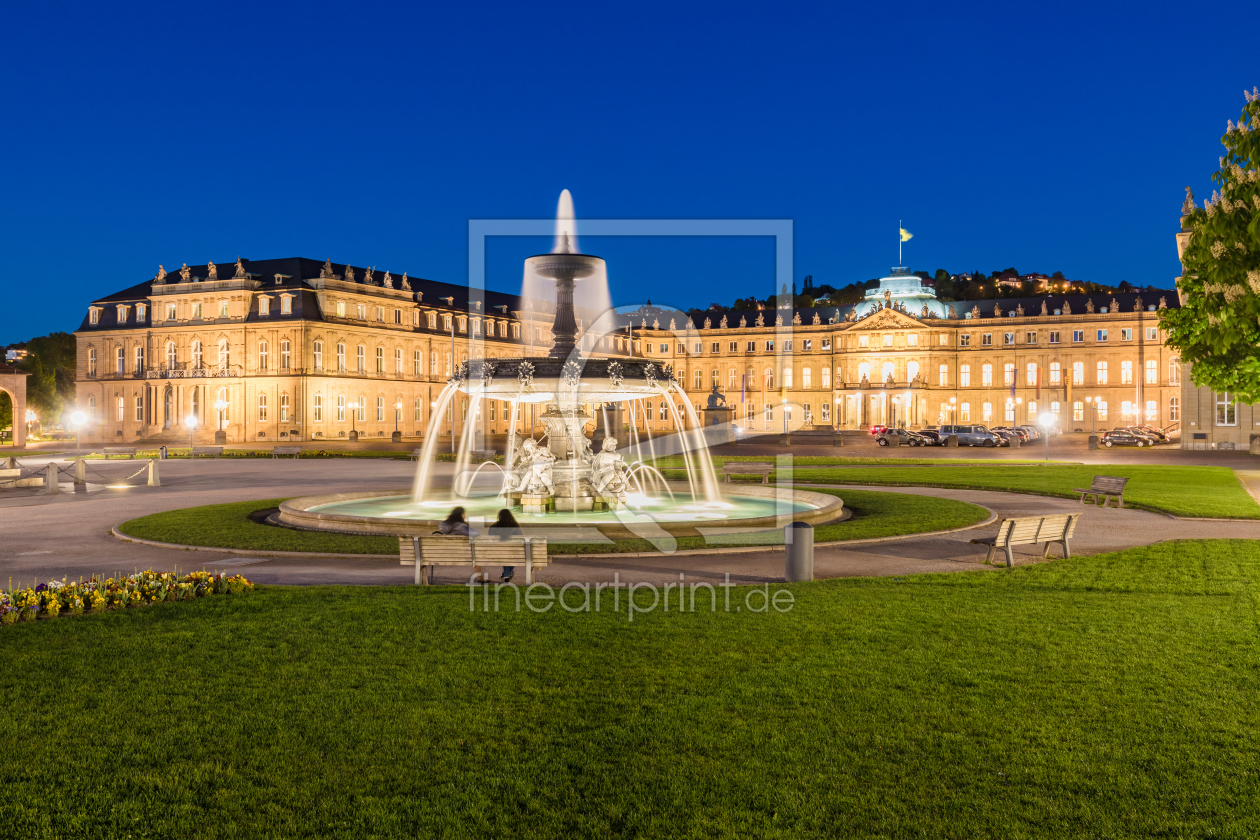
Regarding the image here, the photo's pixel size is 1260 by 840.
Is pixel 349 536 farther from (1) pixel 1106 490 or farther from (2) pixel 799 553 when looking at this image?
(1) pixel 1106 490

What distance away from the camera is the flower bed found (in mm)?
10320

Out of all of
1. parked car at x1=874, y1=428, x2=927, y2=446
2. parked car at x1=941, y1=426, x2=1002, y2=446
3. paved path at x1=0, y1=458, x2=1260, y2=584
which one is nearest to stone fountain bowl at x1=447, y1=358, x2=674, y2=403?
paved path at x1=0, y1=458, x2=1260, y2=584

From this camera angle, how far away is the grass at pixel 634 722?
5488 millimetres

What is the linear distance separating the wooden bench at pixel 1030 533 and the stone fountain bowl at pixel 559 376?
7.92m

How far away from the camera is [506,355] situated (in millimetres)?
100688

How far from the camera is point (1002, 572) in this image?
523 inches

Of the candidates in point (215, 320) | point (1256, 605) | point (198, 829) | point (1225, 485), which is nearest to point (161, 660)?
point (198, 829)

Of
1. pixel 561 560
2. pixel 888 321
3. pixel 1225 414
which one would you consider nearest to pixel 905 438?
pixel 1225 414

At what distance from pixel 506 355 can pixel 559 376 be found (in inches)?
3240

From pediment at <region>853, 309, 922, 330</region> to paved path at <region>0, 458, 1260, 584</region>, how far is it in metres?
91.8

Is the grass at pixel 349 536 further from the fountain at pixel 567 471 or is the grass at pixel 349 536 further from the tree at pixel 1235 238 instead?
the tree at pixel 1235 238

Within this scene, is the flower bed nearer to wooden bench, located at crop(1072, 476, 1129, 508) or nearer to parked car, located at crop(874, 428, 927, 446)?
wooden bench, located at crop(1072, 476, 1129, 508)

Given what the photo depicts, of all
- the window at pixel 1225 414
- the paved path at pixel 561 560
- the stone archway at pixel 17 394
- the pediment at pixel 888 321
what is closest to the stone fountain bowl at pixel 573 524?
the paved path at pixel 561 560

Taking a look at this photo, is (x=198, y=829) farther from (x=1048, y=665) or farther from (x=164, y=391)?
(x=164, y=391)
